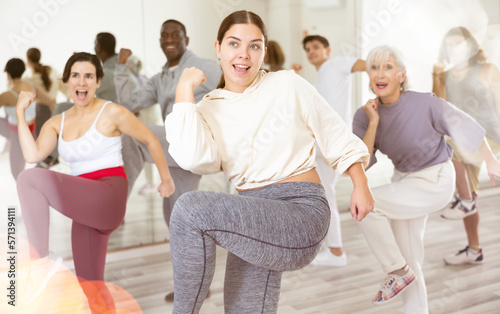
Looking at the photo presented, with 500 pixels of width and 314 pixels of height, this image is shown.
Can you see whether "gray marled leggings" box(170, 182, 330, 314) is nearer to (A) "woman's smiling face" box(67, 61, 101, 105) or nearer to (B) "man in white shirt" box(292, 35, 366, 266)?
(A) "woman's smiling face" box(67, 61, 101, 105)

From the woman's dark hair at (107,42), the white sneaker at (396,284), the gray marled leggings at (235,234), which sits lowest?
the white sneaker at (396,284)

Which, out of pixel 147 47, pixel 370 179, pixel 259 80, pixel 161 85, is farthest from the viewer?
pixel 147 47

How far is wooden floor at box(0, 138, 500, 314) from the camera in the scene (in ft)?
8.04

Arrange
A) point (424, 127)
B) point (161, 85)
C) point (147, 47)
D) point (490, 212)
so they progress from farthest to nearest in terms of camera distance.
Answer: point (490, 212) → point (147, 47) → point (161, 85) → point (424, 127)

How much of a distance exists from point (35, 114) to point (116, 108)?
0.67m

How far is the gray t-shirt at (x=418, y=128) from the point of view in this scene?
227 cm

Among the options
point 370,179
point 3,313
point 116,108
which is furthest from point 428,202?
point 3,313

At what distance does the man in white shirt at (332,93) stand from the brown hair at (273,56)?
0.97 feet

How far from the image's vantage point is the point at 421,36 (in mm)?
2785

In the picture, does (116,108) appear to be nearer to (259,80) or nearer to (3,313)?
(259,80)

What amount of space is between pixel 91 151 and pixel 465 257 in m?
2.06

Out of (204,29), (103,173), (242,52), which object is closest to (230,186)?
(204,29)

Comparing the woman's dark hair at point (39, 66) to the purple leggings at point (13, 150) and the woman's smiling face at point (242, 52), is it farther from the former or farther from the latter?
the woman's smiling face at point (242, 52)

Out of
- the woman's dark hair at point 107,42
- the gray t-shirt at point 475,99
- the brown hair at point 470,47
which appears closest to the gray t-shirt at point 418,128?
the gray t-shirt at point 475,99
